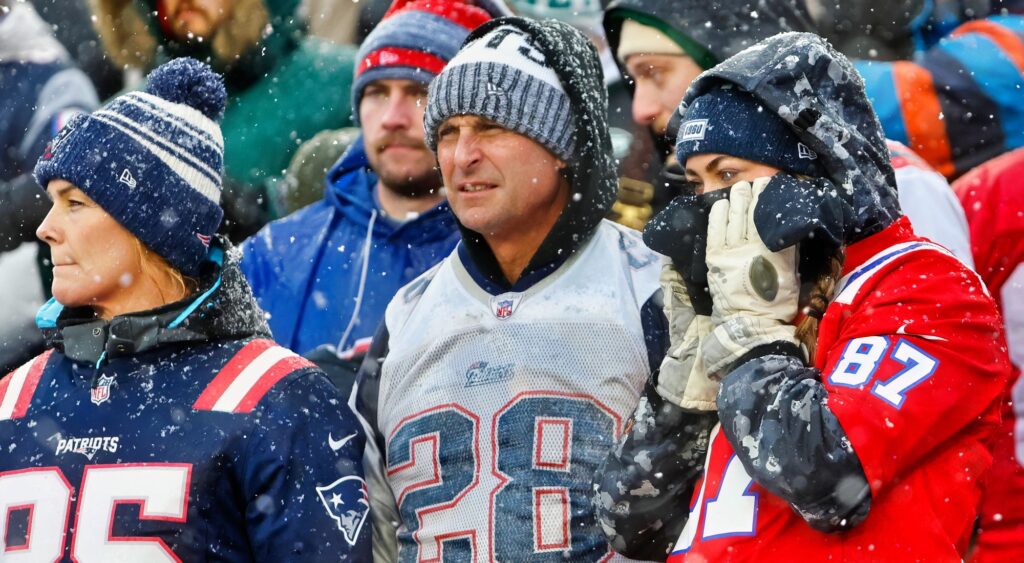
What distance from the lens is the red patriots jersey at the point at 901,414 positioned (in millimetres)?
2822

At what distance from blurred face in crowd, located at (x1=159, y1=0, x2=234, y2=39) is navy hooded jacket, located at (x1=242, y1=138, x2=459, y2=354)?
114 cm

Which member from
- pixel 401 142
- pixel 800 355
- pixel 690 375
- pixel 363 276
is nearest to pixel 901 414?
pixel 800 355

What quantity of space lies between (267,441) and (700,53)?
2.11m

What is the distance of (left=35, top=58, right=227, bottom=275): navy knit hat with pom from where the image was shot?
363 cm

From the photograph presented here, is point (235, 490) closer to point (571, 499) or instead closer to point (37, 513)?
point (37, 513)

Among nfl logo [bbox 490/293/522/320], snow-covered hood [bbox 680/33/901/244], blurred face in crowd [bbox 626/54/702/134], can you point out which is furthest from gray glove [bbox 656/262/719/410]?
blurred face in crowd [bbox 626/54/702/134]

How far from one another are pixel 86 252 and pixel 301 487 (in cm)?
83

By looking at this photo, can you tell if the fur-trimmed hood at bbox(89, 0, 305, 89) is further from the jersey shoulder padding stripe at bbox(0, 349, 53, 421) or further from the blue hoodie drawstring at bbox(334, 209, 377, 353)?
the jersey shoulder padding stripe at bbox(0, 349, 53, 421)

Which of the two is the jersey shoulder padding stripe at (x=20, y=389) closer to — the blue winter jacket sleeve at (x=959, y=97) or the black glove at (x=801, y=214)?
the black glove at (x=801, y=214)

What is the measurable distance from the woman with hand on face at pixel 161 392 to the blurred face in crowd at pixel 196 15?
7.14ft

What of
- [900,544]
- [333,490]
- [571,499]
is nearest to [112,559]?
[333,490]

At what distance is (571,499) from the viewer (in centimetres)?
353

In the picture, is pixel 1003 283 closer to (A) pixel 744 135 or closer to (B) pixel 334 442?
(A) pixel 744 135

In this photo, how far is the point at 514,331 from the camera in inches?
147
